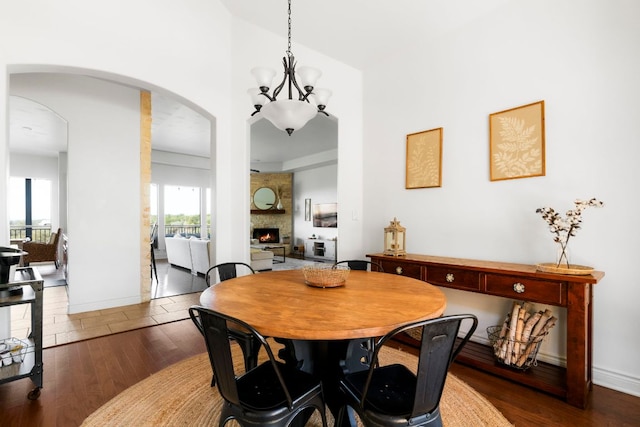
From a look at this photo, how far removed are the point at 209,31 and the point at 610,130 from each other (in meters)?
3.65

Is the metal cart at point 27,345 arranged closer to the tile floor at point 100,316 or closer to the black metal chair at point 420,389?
the tile floor at point 100,316

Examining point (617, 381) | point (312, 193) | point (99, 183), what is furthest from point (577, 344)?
point (312, 193)

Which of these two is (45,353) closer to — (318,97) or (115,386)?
(115,386)

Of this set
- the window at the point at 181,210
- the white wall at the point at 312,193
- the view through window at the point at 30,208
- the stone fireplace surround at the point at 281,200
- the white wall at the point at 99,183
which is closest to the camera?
the white wall at the point at 99,183

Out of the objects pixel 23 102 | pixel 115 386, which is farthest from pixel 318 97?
pixel 23 102

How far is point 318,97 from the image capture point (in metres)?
2.23

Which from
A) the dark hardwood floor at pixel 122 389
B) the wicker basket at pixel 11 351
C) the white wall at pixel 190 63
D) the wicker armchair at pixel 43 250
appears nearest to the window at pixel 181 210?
the wicker armchair at pixel 43 250

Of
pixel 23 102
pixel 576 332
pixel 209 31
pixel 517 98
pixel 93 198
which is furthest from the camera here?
pixel 23 102

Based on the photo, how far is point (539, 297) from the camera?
213 centimetres

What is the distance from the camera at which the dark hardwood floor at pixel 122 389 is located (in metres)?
1.84

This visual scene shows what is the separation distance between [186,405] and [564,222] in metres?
2.83

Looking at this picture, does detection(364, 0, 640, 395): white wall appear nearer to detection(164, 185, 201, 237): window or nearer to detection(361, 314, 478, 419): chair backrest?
detection(361, 314, 478, 419): chair backrest

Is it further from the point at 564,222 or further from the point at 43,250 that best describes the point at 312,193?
the point at 564,222

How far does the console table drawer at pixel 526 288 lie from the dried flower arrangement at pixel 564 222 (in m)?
0.20
